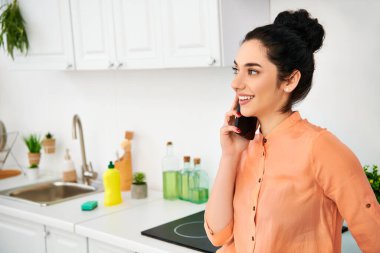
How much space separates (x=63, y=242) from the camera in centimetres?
264

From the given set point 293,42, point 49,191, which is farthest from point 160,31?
point 49,191

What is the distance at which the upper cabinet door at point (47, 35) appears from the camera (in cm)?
287

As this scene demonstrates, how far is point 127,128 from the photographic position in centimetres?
320

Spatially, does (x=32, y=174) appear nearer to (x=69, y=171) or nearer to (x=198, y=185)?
(x=69, y=171)

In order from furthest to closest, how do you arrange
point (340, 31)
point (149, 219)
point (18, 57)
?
point (18, 57)
point (149, 219)
point (340, 31)

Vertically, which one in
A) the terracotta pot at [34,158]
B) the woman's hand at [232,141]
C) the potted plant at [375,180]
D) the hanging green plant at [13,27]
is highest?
the hanging green plant at [13,27]

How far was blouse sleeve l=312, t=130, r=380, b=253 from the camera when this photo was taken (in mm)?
1454

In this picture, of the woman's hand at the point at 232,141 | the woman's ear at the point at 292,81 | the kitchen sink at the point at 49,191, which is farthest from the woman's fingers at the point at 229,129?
the kitchen sink at the point at 49,191

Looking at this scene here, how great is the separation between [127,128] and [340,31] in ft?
4.58

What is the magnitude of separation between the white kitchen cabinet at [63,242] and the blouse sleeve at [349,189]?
1.35 metres

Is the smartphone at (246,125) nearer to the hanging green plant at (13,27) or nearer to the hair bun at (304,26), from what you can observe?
the hair bun at (304,26)

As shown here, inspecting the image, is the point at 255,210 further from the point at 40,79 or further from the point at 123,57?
the point at 40,79

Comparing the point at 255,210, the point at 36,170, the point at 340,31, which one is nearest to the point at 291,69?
the point at 255,210

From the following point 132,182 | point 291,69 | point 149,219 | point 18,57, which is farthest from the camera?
point 18,57
